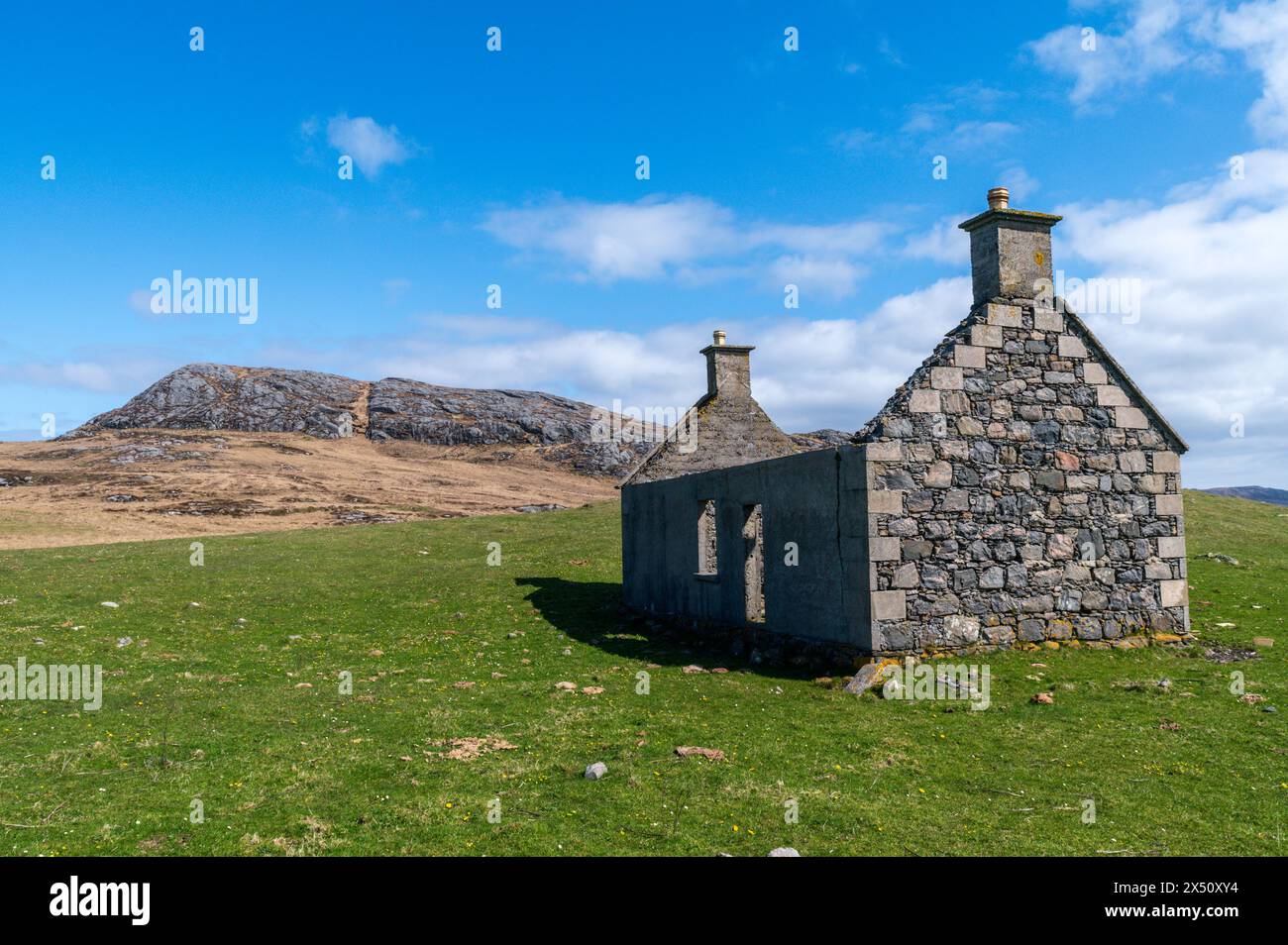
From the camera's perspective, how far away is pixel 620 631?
21547 mm

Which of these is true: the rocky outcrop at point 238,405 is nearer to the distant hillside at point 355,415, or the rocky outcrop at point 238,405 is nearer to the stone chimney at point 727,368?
the distant hillside at point 355,415

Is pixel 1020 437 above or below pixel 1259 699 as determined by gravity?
above

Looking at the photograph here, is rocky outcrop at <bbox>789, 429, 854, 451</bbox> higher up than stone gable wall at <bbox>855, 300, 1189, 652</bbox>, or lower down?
higher up

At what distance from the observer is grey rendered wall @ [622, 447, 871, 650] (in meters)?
15.2

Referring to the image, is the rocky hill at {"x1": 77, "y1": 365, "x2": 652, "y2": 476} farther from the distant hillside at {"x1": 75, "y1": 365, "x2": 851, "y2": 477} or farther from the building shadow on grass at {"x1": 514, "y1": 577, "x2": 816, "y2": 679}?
the building shadow on grass at {"x1": 514, "y1": 577, "x2": 816, "y2": 679}

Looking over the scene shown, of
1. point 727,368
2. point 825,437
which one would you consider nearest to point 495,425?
point 825,437

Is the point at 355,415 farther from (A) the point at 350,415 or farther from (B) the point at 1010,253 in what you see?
(B) the point at 1010,253

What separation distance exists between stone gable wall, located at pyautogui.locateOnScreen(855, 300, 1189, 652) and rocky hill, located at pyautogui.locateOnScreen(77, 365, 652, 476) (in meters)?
69.3

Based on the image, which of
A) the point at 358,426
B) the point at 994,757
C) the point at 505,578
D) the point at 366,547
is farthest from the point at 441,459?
the point at 994,757

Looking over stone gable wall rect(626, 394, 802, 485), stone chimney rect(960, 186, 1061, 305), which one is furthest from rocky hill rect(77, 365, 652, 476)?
stone chimney rect(960, 186, 1061, 305)

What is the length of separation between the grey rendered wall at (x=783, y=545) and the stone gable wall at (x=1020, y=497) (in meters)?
0.53

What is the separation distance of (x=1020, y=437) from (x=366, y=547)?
26.1 m
